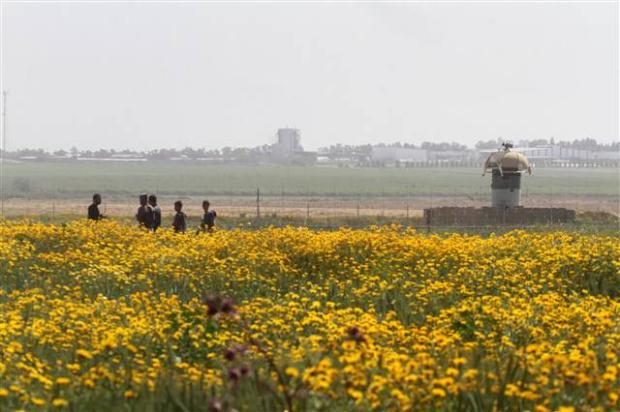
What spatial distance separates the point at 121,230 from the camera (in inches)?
862

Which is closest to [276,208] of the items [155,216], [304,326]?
[155,216]

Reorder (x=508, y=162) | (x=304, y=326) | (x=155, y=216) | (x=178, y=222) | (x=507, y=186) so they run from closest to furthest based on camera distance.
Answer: (x=304, y=326) < (x=178, y=222) < (x=155, y=216) < (x=507, y=186) < (x=508, y=162)

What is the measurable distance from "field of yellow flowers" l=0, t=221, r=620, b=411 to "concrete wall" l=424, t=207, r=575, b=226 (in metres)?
21.2

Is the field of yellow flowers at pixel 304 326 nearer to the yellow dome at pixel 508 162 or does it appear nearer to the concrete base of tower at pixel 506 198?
the concrete base of tower at pixel 506 198

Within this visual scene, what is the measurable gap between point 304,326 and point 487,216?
105 feet

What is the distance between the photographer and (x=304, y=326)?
1223cm

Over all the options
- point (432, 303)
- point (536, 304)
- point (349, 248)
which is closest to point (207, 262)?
point (349, 248)

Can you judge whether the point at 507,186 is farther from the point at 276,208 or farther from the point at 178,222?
the point at 276,208

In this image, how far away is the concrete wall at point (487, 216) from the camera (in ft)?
140

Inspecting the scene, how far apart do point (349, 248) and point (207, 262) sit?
120 inches

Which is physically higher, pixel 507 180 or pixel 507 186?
pixel 507 180

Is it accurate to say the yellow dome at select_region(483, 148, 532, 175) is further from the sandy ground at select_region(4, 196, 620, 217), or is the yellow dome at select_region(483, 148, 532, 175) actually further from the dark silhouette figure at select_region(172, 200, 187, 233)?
the dark silhouette figure at select_region(172, 200, 187, 233)

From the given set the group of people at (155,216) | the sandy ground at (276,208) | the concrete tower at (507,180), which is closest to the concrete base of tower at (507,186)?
the concrete tower at (507,180)

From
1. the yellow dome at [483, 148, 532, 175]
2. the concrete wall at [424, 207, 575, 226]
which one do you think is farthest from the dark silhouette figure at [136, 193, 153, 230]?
the yellow dome at [483, 148, 532, 175]
